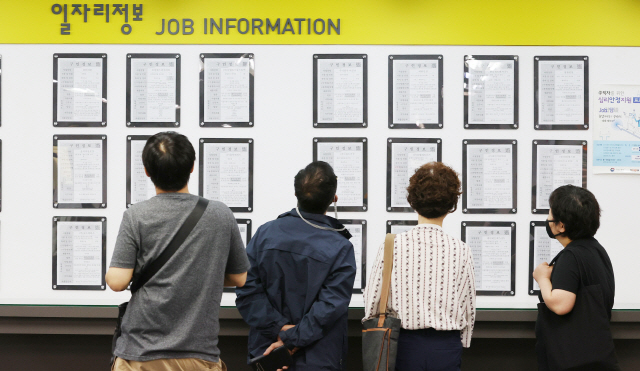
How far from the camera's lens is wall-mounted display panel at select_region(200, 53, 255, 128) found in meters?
2.63

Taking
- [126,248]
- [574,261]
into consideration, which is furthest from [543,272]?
[126,248]

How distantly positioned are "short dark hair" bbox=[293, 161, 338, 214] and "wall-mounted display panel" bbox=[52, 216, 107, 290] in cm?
131

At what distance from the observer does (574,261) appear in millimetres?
2000

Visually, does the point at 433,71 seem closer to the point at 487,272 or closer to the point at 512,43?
the point at 512,43

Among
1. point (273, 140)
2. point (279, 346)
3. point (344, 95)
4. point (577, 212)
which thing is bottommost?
point (279, 346)

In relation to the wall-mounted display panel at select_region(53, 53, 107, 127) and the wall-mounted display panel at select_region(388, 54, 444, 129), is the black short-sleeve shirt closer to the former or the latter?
the wall-mounted display panel at select_region(388, 54, 444, 129)

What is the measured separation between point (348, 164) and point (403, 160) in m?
0.30

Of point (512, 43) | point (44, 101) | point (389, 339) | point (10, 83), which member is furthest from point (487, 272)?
point (10, 83)

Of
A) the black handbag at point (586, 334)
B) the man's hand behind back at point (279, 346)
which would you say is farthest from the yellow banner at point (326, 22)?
the man's hand behind back at point (279, 346)

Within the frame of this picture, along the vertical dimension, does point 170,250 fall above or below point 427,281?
above

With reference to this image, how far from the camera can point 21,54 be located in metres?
2.67

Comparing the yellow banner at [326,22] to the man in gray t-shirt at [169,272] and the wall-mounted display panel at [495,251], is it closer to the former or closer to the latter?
the wall-mounted display panel at [495,251]

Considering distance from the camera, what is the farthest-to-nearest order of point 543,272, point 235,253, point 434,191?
1. point 543,272
2. point 434,191
3. point 235,253

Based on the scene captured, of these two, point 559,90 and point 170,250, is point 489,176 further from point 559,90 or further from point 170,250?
point 170,250
